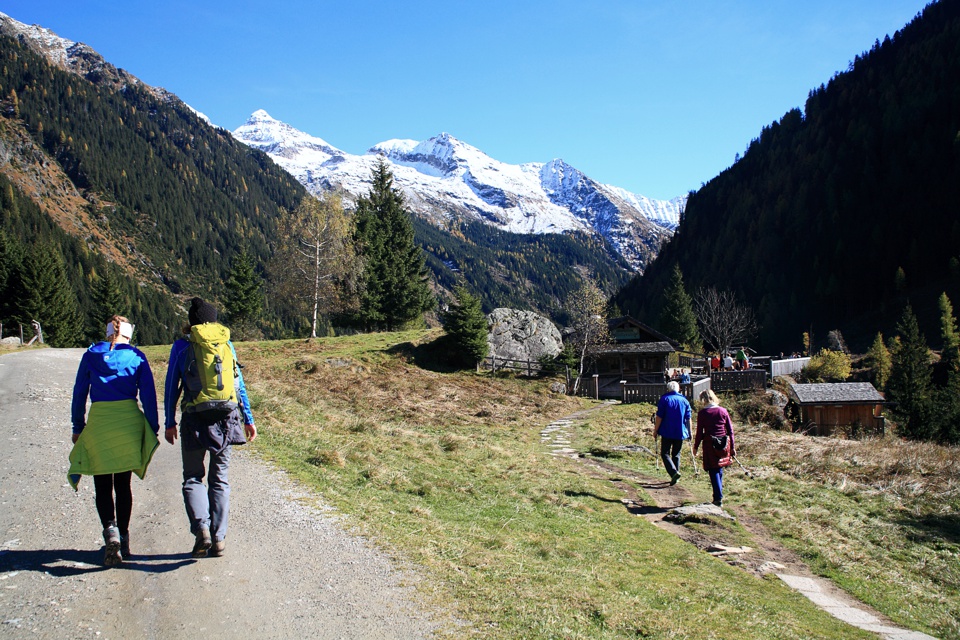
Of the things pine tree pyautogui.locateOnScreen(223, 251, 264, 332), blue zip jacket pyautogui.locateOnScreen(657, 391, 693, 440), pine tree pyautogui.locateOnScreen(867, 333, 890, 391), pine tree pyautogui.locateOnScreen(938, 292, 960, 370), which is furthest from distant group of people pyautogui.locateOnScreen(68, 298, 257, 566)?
pine tree pyautogui.locateOnScreen(938, 292, 960, 370)

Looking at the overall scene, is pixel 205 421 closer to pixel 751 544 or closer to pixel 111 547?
pixel 111 547

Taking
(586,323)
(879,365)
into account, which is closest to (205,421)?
(586,323)

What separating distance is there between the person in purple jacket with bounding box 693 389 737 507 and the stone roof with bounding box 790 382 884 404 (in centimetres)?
2804

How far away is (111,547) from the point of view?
207 inches

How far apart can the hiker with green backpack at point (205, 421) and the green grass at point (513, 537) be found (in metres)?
1.86

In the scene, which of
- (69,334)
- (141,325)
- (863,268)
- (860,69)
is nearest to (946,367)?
(863,268)

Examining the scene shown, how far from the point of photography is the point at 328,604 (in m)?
4.86

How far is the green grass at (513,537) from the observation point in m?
5.09

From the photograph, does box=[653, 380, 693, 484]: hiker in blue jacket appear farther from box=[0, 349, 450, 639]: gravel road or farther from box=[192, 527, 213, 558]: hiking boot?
box=[192, 527, 213, 558]: hiking boot

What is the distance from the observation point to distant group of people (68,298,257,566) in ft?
17.6

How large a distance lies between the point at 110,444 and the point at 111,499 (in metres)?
0.56

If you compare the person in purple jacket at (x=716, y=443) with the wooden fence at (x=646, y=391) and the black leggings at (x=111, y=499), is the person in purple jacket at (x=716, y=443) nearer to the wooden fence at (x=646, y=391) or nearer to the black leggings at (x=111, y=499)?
the black leggings at (x=111, y=499)

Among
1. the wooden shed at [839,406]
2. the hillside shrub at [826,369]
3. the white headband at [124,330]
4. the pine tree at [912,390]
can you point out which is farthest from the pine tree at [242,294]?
the pine tree at [912,390]

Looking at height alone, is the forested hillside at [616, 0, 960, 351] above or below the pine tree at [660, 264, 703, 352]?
above
